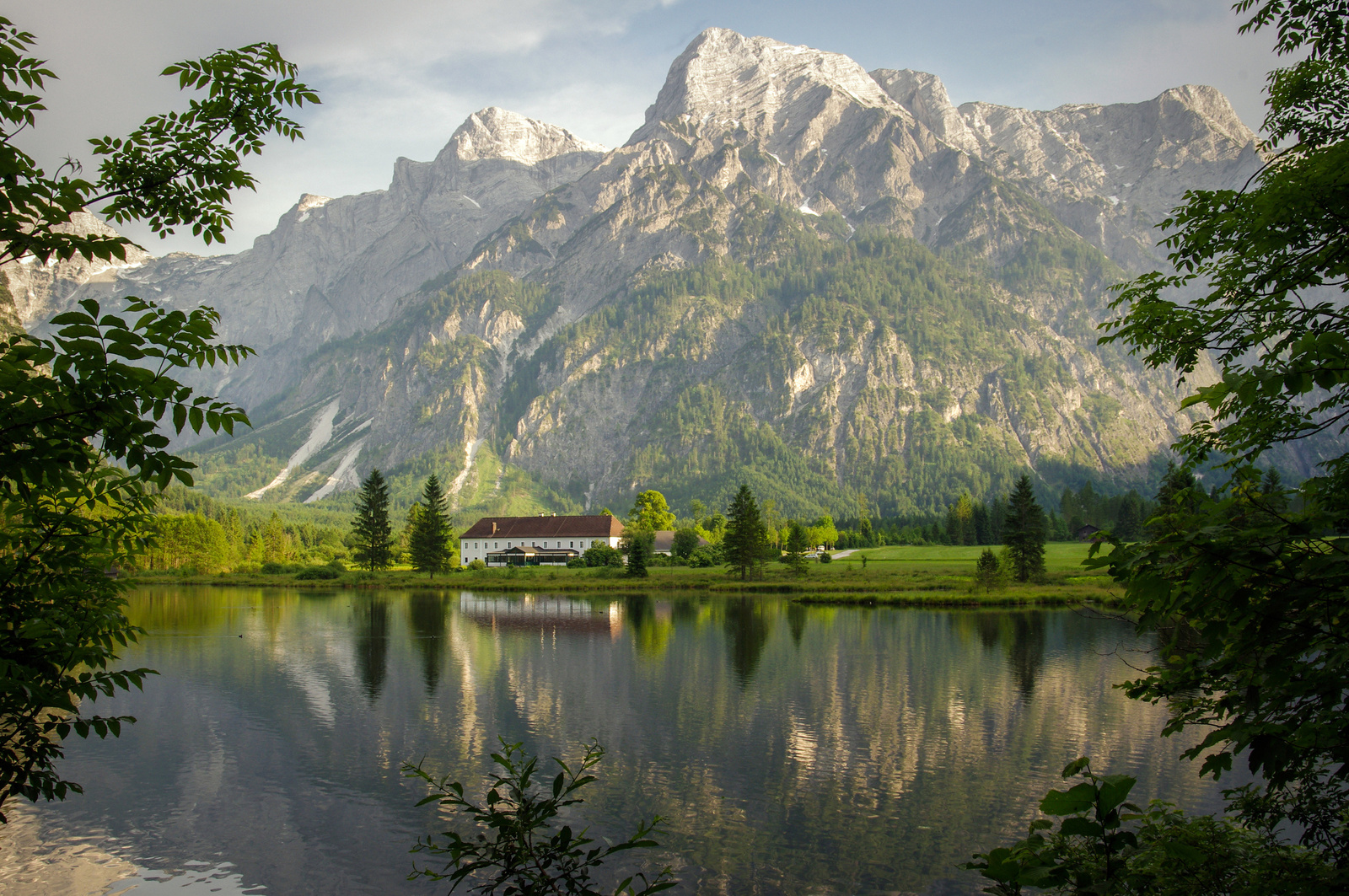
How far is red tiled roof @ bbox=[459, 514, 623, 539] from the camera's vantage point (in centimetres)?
13912

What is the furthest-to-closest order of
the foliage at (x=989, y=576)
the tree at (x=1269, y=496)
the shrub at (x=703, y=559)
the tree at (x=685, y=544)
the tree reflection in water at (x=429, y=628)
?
→ 1. the tree at (x=685, y=544)
2. the shrub at (x=703, y=559)
3. the foliage at (x=989, y=576)
4. the tree reflection in water at (x=429, y=628)
5. the tree at (x=1269, y=496)

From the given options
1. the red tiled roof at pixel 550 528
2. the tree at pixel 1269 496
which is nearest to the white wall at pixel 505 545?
the red tiled roof at pixel 550 528

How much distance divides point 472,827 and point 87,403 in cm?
1803

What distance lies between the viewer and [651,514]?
12862cm

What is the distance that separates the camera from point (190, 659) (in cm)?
4203

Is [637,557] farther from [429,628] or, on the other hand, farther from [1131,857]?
[1131,857]

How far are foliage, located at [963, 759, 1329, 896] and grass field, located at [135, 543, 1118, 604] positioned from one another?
5715cm

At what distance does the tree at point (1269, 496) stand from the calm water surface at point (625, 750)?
300 centimetres

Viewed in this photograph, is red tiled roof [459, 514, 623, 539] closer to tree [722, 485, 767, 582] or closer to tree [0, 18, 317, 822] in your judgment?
tree [722, 485, 767, 582]

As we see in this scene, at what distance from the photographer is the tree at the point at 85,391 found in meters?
4.80

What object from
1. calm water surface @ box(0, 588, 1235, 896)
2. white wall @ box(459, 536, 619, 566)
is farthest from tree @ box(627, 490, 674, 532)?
calm water surface @ box(0, 588, 1235, 896)

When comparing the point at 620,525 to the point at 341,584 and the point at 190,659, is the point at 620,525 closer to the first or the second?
the point at 341,584

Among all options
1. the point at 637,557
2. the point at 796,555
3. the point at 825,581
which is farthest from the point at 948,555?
the point at 637,557

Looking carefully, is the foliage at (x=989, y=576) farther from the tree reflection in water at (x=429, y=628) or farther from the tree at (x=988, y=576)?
the tree reflection in water at (x=429, y=628)
